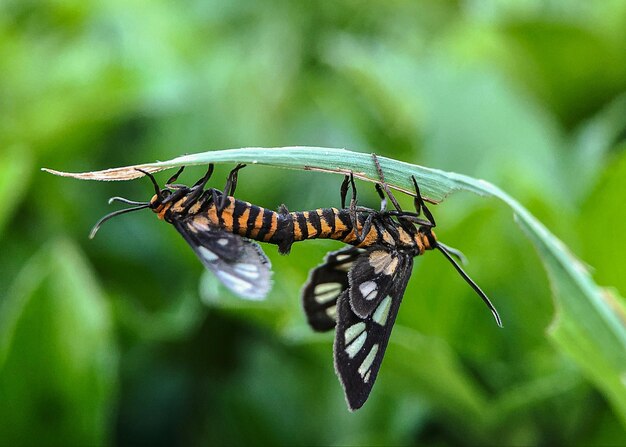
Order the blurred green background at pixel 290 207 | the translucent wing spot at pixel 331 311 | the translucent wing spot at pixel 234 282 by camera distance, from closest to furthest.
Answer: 1. the translucent wing spot at pixel 234 282
2. the translucent wing spot at pixel 331 311
3. the blurred green background at pixel 290 207

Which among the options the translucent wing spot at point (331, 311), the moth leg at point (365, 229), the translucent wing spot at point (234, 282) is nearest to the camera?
the translucent wing spot at point (234, 282)

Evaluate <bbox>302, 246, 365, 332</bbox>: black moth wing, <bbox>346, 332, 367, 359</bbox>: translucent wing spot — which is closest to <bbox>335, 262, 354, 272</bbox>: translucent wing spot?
<bbox>302, 246, 365, 332</bbox>: black moth wing

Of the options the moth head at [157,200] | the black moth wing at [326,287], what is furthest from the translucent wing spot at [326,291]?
the moth head at [157,200]

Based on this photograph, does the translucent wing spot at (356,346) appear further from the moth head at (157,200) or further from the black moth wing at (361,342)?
the moth head at (157,200)

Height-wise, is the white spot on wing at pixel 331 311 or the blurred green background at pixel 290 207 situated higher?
the blurred green background at pixel 290 207

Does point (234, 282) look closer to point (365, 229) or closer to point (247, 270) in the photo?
point (247, 270)

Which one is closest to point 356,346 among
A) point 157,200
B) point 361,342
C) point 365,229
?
point 361,342
